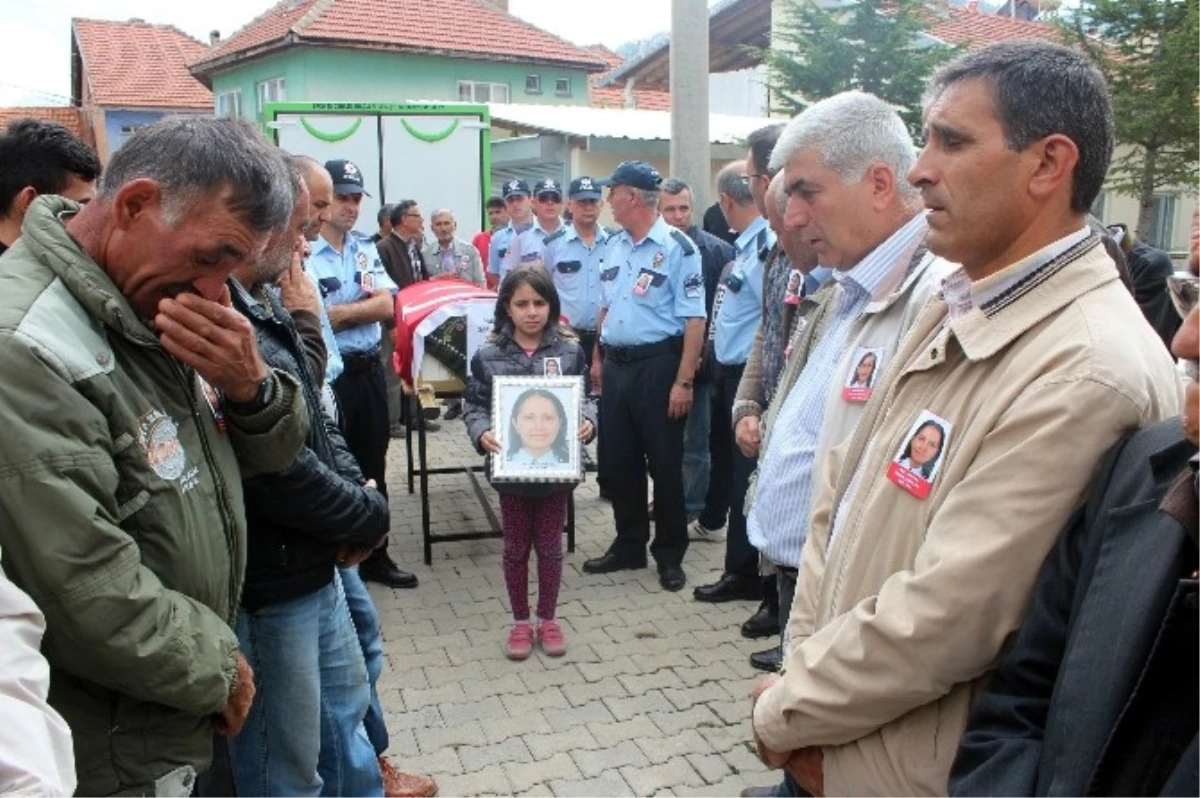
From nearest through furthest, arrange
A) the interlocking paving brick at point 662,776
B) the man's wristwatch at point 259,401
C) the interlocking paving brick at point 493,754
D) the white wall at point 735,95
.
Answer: the man's wristwatch at point 259,401, the interlocking paving brick at point 662,776, the interlocking paving brick at point 493,754, the white wall at point 735,95

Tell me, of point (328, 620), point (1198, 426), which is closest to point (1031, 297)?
point (1198, 426)

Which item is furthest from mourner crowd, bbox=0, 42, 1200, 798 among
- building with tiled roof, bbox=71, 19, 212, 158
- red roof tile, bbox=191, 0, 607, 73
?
building with tiled roof, bbox=71, 19, 212, 158

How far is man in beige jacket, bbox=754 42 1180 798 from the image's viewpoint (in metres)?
1.48

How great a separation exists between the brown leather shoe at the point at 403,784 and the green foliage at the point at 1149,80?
1621cm

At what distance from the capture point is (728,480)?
625cm

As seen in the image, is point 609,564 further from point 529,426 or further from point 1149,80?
point 1149,80

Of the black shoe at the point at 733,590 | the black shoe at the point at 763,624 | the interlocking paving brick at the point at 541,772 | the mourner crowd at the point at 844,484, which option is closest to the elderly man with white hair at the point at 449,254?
the black shoe at the point at 733,590

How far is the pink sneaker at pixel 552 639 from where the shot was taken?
4.55 m

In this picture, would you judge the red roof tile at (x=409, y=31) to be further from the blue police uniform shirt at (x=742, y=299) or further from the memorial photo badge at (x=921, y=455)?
the memorial photo badge at (x=921, y=455)

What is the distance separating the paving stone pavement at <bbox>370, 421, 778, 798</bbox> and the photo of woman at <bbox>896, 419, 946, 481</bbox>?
2178 mm

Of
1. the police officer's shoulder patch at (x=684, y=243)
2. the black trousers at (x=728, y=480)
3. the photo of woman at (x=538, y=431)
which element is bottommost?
the black trousers at (x=728, y=480)

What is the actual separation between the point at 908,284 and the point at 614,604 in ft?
10.6

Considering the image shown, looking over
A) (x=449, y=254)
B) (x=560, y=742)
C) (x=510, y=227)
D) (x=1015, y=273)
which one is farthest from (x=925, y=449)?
(x=510, y=227)

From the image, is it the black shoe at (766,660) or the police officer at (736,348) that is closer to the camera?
the black shoe at (766,660)
